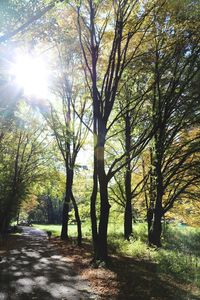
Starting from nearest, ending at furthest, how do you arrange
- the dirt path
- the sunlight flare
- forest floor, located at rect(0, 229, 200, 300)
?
forest floor, located at rect(0, 229, 200, 300) < the dirt path < the sunlight flare

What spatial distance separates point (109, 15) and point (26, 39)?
13.4ft

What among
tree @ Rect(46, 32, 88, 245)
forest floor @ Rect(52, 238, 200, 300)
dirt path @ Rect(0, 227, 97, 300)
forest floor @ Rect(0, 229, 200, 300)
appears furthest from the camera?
tree @ Rect(46, 32, 88, 245)

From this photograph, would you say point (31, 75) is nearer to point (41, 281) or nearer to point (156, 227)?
point (41, 281)


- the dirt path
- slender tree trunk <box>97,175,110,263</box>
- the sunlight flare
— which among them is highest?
the sunlight flare

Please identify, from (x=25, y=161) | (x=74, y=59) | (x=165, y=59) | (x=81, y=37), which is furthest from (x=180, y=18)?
(x=25, y=161)

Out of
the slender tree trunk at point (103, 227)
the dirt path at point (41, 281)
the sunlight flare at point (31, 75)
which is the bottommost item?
the dirt path at point (41, 281)

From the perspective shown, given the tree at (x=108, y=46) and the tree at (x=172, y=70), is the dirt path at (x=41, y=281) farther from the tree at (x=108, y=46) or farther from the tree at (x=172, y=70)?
the tree at (x=172, y=70)

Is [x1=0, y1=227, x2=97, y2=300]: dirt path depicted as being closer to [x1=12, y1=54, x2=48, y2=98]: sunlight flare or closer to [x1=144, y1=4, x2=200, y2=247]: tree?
[x1=144, y1=4, x2=200, y2=247]: tree

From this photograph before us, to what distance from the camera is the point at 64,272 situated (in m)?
9.88

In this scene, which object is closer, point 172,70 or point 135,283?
point 135,283

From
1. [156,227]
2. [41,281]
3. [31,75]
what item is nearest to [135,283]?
[41,281]

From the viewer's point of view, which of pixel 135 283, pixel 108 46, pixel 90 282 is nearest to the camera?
pixel 135 283

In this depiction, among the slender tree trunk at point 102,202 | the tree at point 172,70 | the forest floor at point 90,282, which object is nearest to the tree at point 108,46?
the slender tree trunk at point 102,202

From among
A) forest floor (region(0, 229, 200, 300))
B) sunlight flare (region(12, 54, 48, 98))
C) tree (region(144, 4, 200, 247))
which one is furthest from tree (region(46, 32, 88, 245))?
forest floor (region(0, 229, 200, 300))
